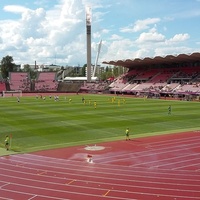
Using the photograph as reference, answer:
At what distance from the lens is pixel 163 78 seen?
9000 cm

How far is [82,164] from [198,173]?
6718mm

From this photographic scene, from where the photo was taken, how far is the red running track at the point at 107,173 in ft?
50.5

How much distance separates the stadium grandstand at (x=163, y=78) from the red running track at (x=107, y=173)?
2043 inches

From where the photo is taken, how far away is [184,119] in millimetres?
39812

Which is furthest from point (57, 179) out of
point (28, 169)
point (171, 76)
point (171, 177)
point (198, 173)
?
point (171, 76)

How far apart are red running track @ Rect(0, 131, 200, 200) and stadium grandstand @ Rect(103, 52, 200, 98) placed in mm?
51898

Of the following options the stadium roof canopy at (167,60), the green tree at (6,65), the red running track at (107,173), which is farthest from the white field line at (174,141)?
the green tree at (6,65)

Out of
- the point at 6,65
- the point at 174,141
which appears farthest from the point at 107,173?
the point at 6,65

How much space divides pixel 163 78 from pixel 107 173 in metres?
74.0

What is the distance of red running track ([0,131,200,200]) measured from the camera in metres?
15.4

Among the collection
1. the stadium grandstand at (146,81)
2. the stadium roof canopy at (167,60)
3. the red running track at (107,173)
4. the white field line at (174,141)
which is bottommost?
the red running track at (107,173)

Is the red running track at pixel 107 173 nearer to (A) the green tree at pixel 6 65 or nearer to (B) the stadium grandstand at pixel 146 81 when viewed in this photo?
(B) the stadium grandstand at pixel 146 81

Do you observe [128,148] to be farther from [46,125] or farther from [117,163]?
[46,125]

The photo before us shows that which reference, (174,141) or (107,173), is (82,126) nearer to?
(174,141)
